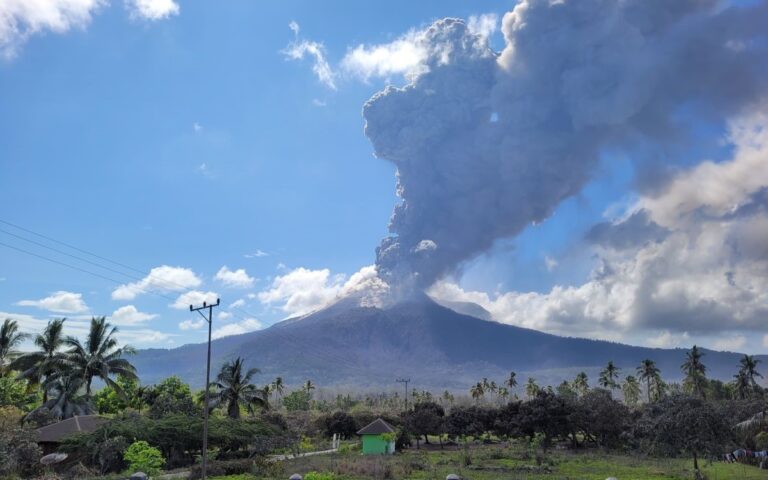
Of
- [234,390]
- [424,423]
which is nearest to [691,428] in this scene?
[424,423]

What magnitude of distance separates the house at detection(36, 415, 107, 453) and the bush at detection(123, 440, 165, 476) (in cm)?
696

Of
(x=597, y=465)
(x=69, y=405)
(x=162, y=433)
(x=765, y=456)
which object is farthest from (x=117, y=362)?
(x=765, y=456)

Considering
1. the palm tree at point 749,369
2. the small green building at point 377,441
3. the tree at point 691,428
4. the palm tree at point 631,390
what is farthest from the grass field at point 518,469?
the palm tree at point 631,390

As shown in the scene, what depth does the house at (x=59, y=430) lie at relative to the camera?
44.4 metres

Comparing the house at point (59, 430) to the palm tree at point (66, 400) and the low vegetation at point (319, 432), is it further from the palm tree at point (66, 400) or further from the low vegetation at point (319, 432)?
the palm tree at point (66, 400)

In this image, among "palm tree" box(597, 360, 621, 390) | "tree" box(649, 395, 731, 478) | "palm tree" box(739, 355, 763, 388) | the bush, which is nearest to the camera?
"tree" box(649, 395, 731, 478)

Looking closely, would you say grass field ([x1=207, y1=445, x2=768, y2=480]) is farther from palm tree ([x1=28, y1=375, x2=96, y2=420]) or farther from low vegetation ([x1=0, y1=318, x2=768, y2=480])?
palm tree ([x1=28, y1=375, x2=96, y2=420])

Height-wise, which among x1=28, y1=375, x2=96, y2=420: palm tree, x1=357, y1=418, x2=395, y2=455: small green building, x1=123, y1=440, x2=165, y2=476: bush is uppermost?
x1=28, y1=375, x2=96, y2=420: palm tree

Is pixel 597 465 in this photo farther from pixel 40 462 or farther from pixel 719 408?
pixel 40 462

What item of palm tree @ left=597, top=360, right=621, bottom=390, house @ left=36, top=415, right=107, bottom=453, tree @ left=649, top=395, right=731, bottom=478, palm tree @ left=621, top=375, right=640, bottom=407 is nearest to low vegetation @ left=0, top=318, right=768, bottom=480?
tree @ left=649, top=395, right=731, bottom=478

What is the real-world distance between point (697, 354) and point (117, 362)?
79.1 meters

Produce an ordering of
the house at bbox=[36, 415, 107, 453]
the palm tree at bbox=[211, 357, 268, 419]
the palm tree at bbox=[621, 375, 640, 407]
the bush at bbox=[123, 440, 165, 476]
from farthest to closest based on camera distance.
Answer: the palm tree at bbox=[621, 375, 640, 407] → the palm tree at bbox=[211, 357, 268, 419] → the house at bbox=[36, 415, 107, 453] → the bush at bbox=[123, 440, 165, 476]

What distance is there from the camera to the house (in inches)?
1747

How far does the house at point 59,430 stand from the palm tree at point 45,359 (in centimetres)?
741
